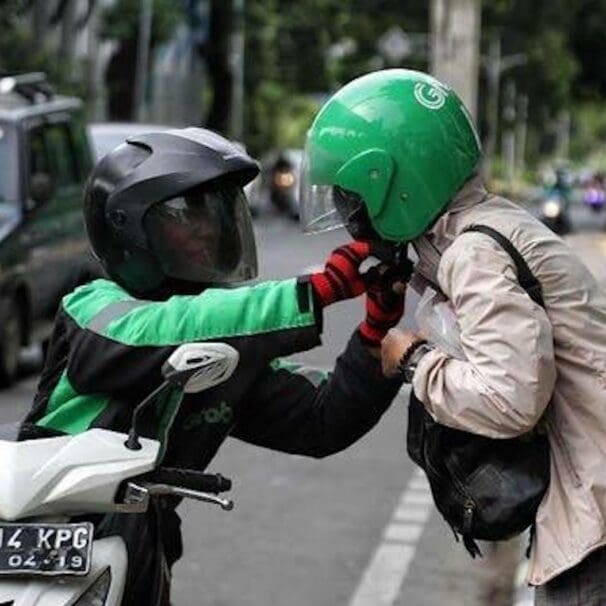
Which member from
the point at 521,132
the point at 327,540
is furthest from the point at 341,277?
the point at 521,132

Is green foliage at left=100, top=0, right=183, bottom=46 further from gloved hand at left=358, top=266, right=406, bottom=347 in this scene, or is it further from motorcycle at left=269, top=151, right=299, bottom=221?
gloved hand at left=358, top=266, right=406, bottom=347

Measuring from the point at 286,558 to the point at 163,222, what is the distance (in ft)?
15.0

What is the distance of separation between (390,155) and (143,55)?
3787 centimetres

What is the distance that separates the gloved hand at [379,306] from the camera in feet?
11.0

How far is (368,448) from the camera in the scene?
10.7 m

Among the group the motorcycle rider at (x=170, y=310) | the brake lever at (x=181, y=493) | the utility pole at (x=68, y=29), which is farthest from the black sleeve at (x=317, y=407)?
the utility pole at (x=68, y=29)

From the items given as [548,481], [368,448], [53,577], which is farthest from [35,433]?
[368,448]

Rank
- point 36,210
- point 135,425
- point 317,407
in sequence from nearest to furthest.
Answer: point 135,425
point 317,407
point 36,210

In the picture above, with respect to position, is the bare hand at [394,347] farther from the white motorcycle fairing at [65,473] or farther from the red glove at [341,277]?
the white motorcycle fairing at [65,473]

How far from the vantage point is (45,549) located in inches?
115

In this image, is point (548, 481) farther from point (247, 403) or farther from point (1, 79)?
point (1, 79)

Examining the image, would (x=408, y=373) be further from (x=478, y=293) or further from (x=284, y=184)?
A: (x=284, y=184)

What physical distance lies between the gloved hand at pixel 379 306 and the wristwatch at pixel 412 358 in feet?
0.45

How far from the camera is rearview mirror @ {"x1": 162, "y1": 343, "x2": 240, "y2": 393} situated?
2.95m
